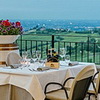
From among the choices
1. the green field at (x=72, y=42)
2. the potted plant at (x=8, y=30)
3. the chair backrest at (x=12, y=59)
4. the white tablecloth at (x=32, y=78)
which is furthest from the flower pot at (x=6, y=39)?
the green field at (x=72, y=42)

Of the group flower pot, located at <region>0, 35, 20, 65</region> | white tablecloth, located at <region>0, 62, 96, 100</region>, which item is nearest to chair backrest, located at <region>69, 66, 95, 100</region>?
white tablecloth, located at <region>0, 62, 96, 100</region>

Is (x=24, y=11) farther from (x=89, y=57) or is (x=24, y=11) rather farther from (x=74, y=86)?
(x=74, y=86)

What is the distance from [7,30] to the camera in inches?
239

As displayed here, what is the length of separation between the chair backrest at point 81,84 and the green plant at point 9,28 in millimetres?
2409

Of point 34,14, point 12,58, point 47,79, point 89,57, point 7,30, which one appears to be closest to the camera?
point 47,79

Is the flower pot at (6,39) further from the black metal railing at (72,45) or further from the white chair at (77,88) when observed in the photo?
the white chair at (77,88)

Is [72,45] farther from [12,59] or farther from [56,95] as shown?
[56,95]

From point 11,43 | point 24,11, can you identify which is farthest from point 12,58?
point 24,11

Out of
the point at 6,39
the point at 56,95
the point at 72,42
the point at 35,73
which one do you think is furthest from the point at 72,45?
the point at 35,73

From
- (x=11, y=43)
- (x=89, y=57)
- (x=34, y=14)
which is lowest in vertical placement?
(x=89, y=57)

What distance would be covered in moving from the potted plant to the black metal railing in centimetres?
122

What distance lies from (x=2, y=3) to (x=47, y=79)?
15.6 feet

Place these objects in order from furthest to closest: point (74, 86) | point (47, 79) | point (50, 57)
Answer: point (50, 57)
point (47, 79)
point (74, 86)

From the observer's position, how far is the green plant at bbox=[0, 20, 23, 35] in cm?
597
